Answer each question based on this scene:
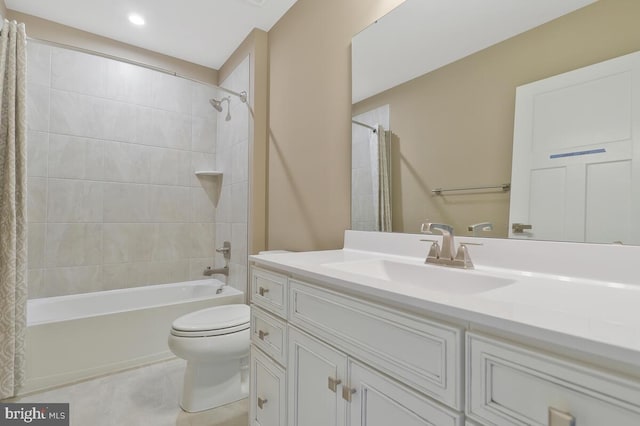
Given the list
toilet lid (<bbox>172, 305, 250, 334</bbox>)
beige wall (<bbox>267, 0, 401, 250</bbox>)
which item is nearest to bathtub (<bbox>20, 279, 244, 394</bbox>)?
toilet lid (<bbox>172, 305, 250, 334</bbox>)

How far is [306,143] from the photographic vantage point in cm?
194

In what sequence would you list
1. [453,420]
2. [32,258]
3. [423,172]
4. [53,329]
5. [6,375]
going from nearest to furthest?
[453,420] < [423,172] < [6,375] < [53,329] < [32,258]

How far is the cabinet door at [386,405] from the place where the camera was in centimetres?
59

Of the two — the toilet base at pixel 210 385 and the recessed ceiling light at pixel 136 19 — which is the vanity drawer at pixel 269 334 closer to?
the toilet base at pixel 210 385

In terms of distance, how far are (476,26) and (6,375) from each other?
2.86 m

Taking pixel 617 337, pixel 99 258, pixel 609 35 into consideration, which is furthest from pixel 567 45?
pixel 99 258

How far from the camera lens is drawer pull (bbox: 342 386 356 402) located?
2.57 ft

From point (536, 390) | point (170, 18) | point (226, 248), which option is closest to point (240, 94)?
point (170, 18)

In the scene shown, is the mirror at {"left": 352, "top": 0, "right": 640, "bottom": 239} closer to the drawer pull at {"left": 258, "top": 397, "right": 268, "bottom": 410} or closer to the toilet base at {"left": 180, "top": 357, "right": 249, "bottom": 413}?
the drawer pull at {"left": 258, "top": 397, "right": 268, "bottom": 410}

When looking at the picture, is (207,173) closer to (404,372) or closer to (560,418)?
(404,372)

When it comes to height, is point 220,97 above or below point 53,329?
above

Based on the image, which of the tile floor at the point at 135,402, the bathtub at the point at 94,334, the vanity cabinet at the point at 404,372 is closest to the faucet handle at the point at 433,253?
the vanity cabinet at the point at 404,372

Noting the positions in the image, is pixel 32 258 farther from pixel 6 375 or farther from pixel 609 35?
pixel 609 35

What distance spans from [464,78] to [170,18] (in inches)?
85.5
